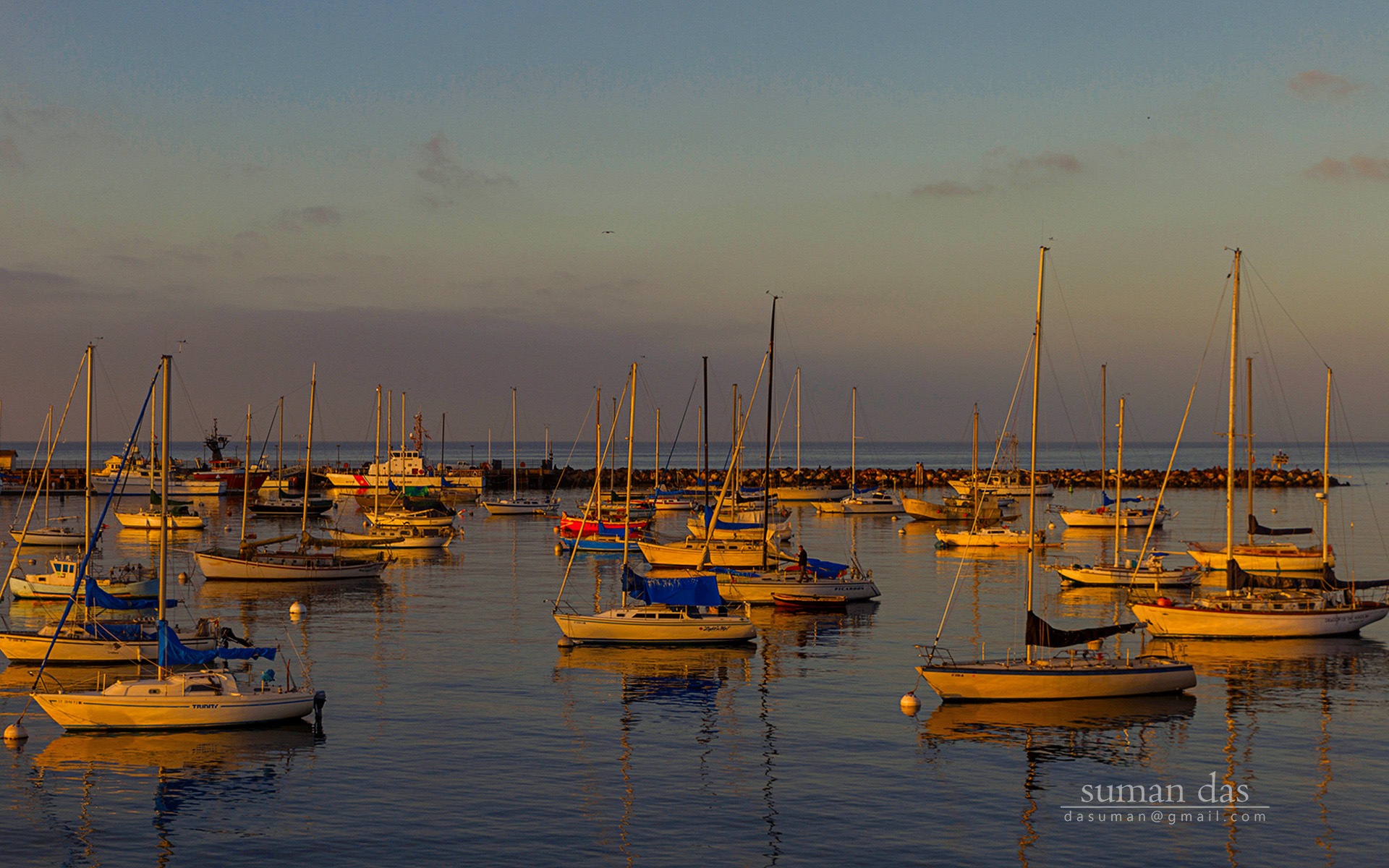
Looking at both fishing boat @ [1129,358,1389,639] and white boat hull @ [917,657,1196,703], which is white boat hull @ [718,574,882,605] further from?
white boat hull @ [917,657,1196,703]

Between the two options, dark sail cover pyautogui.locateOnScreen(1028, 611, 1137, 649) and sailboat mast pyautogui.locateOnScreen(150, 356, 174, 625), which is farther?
dark sail cover pyautogui.locateOnScreen(1028, 611, 1137, 649)

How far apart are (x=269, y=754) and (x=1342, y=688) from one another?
3222cm

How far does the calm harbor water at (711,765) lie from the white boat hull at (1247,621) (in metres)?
0.83

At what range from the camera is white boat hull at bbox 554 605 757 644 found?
149 ft

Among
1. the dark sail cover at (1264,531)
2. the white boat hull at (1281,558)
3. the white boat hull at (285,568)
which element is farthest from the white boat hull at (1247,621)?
the white boat hull at (285,568)

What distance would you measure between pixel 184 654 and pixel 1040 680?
23.8 meters

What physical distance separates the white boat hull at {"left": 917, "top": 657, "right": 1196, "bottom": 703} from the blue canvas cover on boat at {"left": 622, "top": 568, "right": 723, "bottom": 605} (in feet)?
35.5

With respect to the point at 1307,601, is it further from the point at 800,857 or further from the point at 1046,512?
the point at 1046,512

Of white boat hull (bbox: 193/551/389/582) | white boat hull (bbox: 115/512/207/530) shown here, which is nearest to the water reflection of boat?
white boat hull (bbox: 193/551/389/582)

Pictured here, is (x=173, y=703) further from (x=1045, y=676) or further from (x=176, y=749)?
(x=1045, y=676)

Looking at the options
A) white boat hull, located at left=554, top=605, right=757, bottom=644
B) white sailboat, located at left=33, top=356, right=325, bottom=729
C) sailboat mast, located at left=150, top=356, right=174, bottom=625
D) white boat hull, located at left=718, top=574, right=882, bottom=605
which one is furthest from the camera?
white boat hull, located at left=718, top=574, right=882, bottom=605

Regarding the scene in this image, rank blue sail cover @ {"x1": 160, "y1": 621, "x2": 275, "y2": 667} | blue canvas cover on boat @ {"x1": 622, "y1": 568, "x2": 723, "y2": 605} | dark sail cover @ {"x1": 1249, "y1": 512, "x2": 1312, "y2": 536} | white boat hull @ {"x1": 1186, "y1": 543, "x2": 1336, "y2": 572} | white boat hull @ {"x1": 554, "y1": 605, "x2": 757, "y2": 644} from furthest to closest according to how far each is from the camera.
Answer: dark sail cover @ {"x1": 1249, "y1": 512, "x2": 1312, "y2": 536}, white boat hull @ {"x1": 1186, "y1": 543, "x2": 1336, "y2": 572}, blue canvas cover on boat @ {"x1": 622, "y1": 568, "x2": 723, "y2": 605}, white boat hull @ {"x1": 554, "y1": 605, "x2": 757, "y2": 644}, blue sail cover @ {"x1": 160, "y1": 621, "x2": 275, "y2": 667}

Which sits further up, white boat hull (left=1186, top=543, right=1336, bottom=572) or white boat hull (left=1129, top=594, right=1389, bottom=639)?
white boat hull (left=1186, top=543, right=1336, bottom=572)

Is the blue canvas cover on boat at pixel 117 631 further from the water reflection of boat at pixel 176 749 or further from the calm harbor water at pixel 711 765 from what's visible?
the water reflection of boat at pixel 176 749
